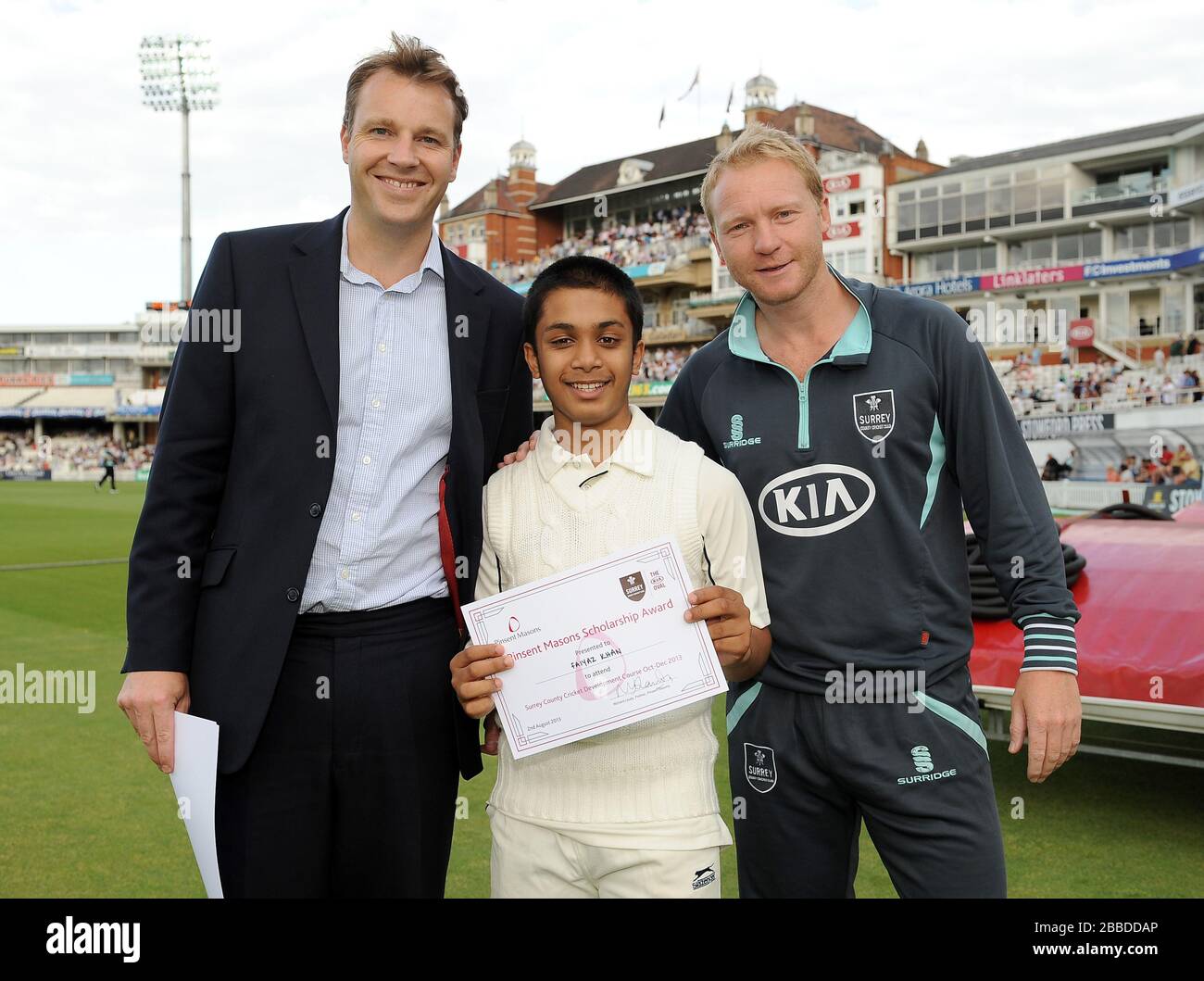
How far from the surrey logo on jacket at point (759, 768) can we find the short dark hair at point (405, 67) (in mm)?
1963

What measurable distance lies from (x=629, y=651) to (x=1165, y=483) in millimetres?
25543

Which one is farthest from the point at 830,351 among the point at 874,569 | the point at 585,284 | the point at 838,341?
the point at 585,284

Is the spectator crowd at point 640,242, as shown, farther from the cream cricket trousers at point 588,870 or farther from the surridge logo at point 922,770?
the cream cricket trousers at point 588,870

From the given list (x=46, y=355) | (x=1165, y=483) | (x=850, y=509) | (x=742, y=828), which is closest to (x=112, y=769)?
(x=742, y=828)

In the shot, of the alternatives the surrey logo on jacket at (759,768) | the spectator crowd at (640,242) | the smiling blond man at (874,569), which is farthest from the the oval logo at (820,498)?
the spectator crowd at (640,242)

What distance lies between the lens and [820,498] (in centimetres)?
290

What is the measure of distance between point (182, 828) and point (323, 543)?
3242 mm

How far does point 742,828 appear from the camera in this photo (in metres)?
3.04

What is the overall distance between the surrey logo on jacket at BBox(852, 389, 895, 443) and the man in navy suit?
3.36 ft

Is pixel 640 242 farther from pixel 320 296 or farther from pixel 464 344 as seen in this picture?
pixel 320 296

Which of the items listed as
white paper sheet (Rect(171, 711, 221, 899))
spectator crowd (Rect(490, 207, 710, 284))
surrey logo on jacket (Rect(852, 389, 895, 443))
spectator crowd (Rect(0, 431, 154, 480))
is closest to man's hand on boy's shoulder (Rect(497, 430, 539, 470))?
surrey logo on jacket (Rect(852, 389, 895, 443))

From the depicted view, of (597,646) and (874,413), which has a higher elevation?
(874,413)

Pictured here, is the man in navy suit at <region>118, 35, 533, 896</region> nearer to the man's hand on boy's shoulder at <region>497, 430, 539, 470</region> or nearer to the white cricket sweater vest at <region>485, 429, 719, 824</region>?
the man's hand on boy's shoulder at <region>497, 430, 539, 470</region>

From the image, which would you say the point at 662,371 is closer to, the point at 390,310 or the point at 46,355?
the point at 390,310
